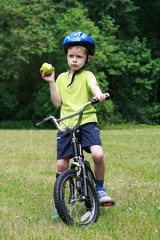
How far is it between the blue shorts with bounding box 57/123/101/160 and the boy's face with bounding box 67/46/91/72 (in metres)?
0.69

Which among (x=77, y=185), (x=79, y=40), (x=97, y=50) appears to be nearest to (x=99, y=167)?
(x=77, y=185)

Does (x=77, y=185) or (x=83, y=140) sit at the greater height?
(x=83, y=140)

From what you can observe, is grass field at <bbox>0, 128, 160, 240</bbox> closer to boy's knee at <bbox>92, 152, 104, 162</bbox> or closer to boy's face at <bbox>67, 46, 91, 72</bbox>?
boy's knee at <bbox>92, 152, 104, 162</bbox>

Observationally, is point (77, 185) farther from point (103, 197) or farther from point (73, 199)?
point (103, 197)

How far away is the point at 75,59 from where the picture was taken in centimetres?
375

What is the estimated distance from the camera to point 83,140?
12.0ft

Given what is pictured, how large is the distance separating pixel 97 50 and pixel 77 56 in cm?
2047

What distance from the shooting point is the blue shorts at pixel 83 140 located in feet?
11.9

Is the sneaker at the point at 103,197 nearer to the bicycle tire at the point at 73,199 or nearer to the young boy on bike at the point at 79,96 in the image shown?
the young boy on bike at the point at 79,96

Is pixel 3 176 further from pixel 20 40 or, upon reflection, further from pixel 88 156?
pixel 20 40

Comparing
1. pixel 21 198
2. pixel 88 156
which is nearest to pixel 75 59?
pixel 21 198

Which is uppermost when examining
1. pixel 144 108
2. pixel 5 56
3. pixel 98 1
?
pixel 98 1

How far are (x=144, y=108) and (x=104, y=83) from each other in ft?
14.6

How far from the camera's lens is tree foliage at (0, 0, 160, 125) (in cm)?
2320
